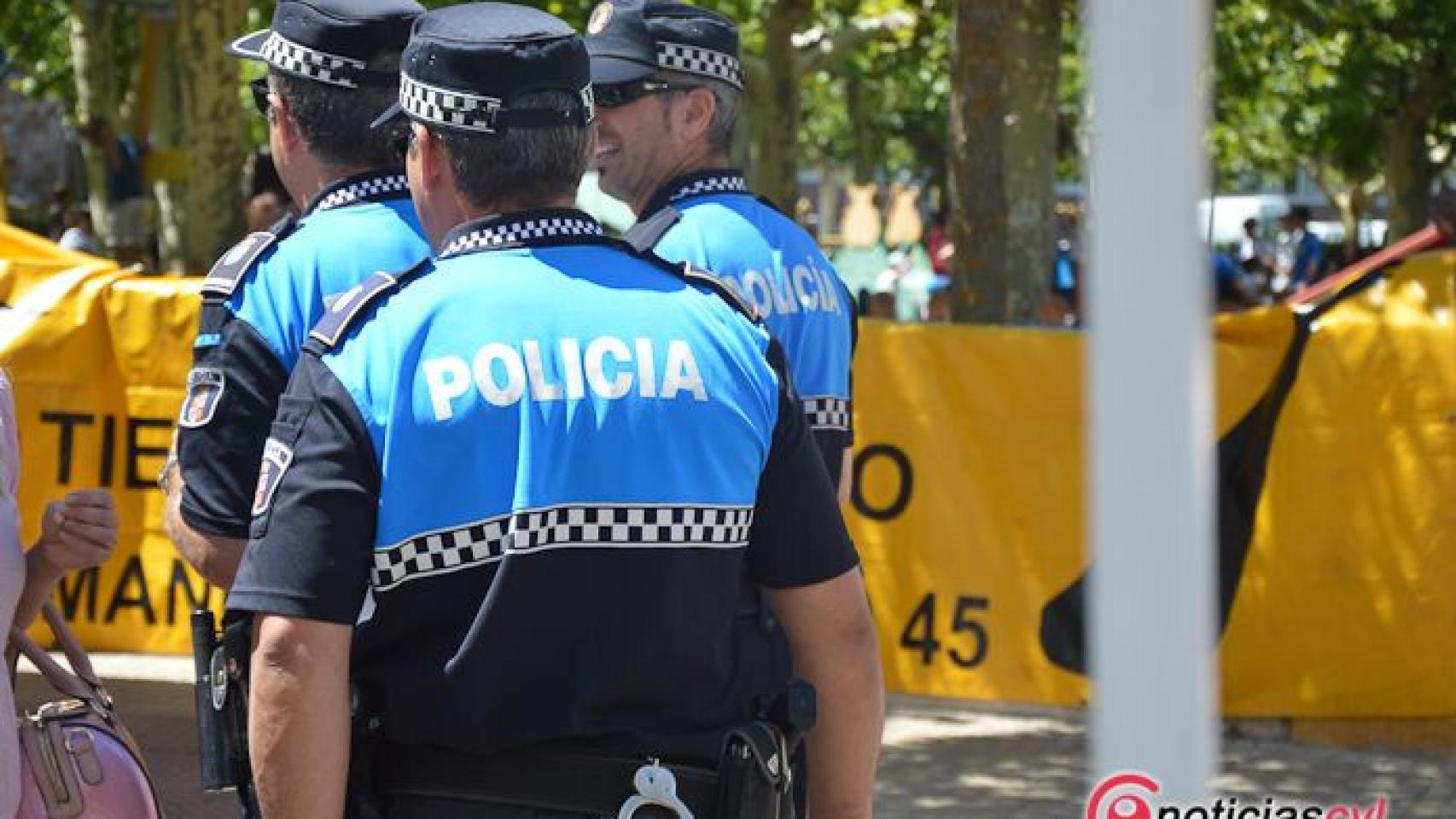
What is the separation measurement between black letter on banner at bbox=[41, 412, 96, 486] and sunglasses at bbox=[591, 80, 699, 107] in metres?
4.87

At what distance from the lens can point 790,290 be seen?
434 cm

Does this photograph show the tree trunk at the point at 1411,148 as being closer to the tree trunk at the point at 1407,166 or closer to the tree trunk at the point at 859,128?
the tree trunk at the point at 1407,166

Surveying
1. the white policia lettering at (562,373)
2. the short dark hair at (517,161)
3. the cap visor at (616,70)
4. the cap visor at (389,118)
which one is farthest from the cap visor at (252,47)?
the white policia lettering at (562,373)

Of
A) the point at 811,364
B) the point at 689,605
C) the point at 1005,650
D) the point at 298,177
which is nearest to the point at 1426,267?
the point at 1005,650

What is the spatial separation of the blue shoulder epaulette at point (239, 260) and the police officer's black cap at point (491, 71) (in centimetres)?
70

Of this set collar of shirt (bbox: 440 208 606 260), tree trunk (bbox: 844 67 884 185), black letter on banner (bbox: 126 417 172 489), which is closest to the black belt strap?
collar of shirt (bbox: 440 208 606 260)

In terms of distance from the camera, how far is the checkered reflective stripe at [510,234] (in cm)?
297

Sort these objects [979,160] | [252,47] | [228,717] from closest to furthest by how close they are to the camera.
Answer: [228,717]
[252,47]
[979,160]

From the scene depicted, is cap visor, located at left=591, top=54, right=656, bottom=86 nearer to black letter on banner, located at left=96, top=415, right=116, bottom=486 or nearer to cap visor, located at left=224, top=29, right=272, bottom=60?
cap visor, located at left=224, top=29, right=272, bottom=60

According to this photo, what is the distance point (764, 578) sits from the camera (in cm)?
317

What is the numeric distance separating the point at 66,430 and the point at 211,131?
4953 mm

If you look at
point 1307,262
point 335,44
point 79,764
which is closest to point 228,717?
point 79,764

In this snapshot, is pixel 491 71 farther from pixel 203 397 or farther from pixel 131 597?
pixel 131 597

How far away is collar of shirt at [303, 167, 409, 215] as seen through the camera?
154 inches
